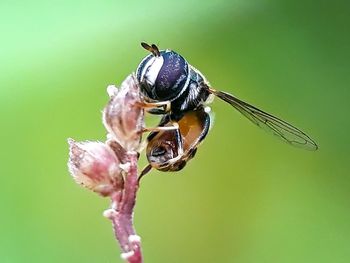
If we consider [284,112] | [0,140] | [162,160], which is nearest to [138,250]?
[162,160]

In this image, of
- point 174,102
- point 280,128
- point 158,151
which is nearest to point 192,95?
point 174,102

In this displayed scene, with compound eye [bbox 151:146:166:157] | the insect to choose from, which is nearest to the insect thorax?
the insect

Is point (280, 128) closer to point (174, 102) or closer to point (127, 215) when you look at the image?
point (174, 102)

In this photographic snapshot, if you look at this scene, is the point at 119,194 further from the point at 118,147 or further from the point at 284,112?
the point at 284,112

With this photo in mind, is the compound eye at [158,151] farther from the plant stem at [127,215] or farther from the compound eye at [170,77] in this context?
the plant stem at [127,215]

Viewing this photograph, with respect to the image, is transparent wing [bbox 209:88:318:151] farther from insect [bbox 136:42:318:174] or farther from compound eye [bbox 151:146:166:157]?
compound eye [bbox 151:146:166:157]
